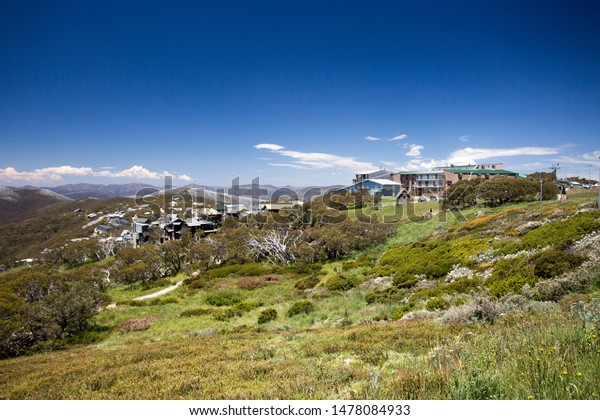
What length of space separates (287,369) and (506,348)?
3.71 metres

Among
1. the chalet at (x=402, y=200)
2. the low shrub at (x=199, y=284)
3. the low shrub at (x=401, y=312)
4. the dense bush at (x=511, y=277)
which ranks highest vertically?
the chalet at (x=402, y=200)

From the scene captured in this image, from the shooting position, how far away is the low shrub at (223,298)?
22.8m

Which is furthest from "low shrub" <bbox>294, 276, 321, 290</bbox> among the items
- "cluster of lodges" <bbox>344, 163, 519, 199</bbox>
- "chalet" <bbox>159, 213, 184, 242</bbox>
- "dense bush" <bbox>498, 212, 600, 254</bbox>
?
"cluster of lodges" <bbox>344, 163, 519, 199</bbox>

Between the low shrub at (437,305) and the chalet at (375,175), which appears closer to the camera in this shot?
the low shrub at (437,305)

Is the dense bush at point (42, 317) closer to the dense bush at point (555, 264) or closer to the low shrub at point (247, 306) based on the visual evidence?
the low shrub at point (247, 306)

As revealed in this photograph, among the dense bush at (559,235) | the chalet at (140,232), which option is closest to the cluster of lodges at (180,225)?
the chalet at (140,232)

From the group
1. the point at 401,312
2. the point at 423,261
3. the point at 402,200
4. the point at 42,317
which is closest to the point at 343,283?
the point at 423,261

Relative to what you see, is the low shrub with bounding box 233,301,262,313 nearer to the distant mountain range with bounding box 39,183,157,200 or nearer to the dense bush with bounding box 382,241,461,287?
the dense bush with bounding box 382,241,461,287

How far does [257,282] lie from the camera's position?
27.8 metres

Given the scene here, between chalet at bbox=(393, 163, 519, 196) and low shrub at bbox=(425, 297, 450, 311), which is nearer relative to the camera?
low shrub at bbox=(425, 297, 450, 311)

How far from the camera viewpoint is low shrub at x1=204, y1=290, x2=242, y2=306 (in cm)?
2281

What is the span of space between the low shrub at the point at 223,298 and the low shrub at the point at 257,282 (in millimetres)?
2254

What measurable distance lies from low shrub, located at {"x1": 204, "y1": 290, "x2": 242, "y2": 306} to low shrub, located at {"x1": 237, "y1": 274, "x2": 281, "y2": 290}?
7.39ft
